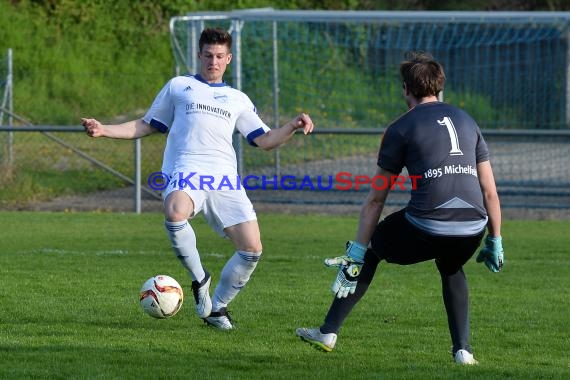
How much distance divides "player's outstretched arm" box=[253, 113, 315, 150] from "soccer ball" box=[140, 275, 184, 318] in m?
1.08

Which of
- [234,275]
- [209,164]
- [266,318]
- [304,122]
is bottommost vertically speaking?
[266,318]

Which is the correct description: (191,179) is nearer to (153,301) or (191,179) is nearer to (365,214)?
(153,301)

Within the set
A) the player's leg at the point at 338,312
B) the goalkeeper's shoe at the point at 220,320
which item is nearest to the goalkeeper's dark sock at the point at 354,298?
the player's leg at the point at 338,312

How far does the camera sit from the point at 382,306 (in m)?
8.70

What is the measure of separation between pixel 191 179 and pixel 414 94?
5.92 feet

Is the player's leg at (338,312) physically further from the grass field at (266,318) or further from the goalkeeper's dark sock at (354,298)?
the grass field at (266,318)

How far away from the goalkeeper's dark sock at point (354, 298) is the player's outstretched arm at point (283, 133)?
3.51 ft

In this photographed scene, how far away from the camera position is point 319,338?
21.6ft

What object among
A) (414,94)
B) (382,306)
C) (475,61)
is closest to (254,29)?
(475,61)

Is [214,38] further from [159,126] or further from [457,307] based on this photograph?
[457,307]

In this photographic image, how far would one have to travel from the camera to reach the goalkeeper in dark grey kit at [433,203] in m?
6.21

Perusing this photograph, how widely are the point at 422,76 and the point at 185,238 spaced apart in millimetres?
2096

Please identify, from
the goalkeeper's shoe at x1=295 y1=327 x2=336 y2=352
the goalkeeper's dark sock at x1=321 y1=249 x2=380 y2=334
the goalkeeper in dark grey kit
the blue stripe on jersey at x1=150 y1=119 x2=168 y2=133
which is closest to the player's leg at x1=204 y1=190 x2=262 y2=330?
the blue stripe on jersey at x1=150 y1=119 x2=168 y2=133

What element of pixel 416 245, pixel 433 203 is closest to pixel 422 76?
pixel 433 203
